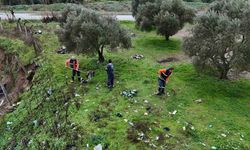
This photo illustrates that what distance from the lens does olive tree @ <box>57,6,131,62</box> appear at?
92.4 ft

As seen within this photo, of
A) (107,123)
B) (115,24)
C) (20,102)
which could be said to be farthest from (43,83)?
(107,123)

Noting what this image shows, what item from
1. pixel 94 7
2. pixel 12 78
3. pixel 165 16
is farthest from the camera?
pixel 94 7

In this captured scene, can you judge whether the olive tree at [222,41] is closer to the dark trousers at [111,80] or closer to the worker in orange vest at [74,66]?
the dark trousers at [111,80]

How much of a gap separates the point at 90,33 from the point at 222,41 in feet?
30.4

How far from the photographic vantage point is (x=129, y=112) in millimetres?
22594

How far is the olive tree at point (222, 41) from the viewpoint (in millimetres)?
24516

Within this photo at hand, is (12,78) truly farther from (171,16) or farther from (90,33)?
(171,16)

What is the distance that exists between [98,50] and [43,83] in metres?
4.76

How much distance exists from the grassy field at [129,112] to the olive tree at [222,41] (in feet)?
5.35

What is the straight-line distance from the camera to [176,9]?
34.4 metres

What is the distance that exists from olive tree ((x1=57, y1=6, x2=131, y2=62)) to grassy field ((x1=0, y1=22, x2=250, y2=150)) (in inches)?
65.5

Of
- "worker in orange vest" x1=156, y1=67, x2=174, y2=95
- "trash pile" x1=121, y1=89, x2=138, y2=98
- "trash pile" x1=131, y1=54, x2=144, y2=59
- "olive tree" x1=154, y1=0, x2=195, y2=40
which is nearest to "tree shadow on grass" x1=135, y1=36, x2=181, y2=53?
"olive tree" x1=154, y1=0, x2=195, y2=40

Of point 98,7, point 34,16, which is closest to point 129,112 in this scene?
point 34,16

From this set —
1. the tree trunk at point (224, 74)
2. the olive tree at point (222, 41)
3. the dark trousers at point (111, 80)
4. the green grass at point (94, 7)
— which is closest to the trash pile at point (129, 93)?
the dark trousers at point (111, 80)
